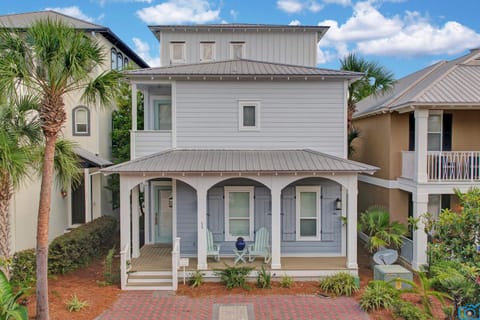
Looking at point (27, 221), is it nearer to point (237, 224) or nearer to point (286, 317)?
point (237, 224)

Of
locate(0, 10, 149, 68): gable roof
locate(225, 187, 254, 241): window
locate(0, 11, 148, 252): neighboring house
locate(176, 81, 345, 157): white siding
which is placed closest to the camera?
locate(225, 187, 254, 241): window

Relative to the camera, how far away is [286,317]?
983cm

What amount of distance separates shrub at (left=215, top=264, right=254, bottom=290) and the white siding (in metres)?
4.45

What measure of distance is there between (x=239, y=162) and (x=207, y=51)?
24.3 ft

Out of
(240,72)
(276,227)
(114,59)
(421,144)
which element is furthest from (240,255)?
(114,59)

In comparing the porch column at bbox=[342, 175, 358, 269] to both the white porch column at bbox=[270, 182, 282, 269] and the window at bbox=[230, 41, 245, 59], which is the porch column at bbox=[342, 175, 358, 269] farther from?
the window at bbox=[230, 41, 245, 59]

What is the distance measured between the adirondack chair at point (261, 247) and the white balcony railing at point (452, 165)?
5490 mm

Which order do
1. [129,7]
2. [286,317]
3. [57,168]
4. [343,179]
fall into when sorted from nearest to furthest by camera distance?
[286,317] < [57,168] < [343,179] < [129,7]

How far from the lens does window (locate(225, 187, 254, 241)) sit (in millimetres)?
14000

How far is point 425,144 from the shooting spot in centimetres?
1306

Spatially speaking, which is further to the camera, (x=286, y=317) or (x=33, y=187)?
(x=33, y=187)

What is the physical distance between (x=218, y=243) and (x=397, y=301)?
245 inches

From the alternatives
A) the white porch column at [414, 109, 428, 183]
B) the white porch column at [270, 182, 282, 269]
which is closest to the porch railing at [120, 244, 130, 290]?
the white porch column at [270, 182, 282, 269]

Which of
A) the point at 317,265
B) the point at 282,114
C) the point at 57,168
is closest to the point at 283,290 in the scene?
the point at 317,265
